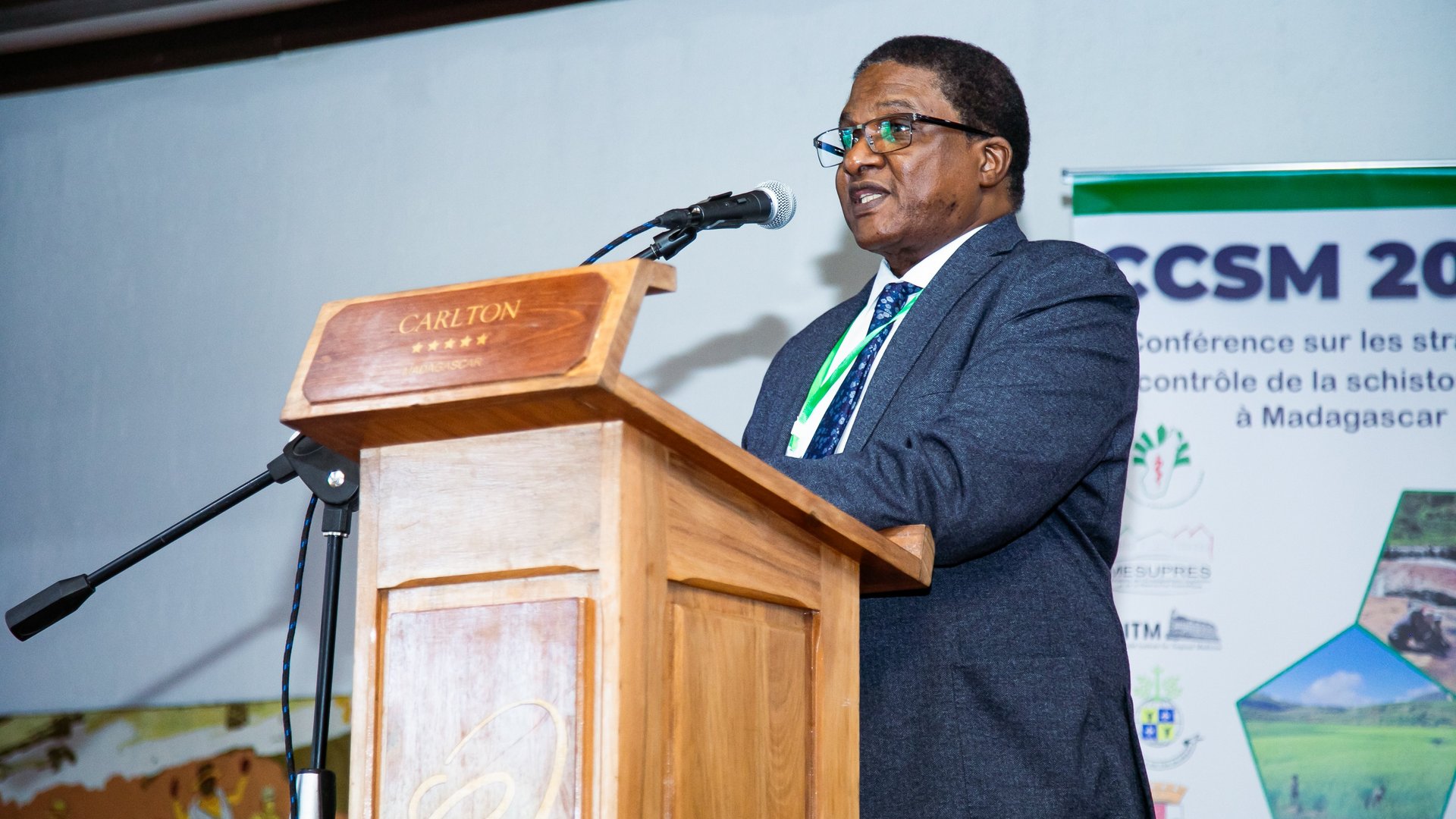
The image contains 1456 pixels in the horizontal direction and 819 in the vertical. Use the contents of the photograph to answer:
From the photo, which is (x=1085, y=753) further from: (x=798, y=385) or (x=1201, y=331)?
(x=1201, y=331)

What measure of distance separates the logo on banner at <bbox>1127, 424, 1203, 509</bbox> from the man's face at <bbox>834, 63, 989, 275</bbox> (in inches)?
34.8

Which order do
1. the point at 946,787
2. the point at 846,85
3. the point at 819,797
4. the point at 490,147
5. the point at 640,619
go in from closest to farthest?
the point at 640,619
the point at 819,797
the point at 946,787
the point at 846,85
the point at 490,147

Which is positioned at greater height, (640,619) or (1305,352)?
(1305,352)

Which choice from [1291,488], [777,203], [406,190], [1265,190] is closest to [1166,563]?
[1291,488]

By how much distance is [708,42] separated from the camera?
3.38 meters

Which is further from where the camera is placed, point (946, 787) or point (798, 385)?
point (798, 385)

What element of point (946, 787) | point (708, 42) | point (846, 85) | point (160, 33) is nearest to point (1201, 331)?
point (846, 85)

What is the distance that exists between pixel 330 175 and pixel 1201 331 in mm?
2188

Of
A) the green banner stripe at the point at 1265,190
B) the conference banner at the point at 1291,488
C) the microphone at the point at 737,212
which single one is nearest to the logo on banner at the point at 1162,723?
the conference banner at the point at 1291,488

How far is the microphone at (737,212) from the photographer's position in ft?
5.21

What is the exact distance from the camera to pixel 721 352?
10.7ft

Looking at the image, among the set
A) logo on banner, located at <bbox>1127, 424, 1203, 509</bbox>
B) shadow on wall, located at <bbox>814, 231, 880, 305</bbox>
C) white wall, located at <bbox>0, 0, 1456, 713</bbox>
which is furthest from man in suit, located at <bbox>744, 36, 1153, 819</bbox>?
white wall, located at <bbox>0, 0, 1456, 713</bbox>

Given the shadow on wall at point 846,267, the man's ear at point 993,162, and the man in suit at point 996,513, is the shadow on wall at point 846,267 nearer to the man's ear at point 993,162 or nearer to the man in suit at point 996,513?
the man's ear at point 993,162

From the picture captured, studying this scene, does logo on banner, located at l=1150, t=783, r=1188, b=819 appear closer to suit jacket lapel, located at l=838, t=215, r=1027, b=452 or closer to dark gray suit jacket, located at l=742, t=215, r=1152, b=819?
dark gray suit jacket, located at l=742, t=215, r=1152, b=819
